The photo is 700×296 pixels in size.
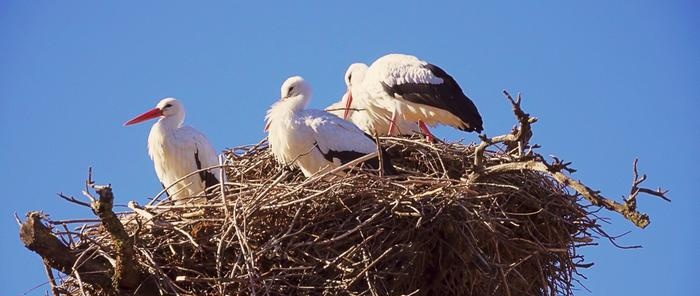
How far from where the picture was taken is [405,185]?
6953 mm

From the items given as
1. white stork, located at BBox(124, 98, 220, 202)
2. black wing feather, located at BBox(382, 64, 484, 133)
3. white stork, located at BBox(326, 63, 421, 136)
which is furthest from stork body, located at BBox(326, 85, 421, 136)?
white stork, located at BBox(124, 98, 220, 202)

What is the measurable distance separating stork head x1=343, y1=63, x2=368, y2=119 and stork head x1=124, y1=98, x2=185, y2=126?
1623mm

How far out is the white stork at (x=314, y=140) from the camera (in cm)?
820

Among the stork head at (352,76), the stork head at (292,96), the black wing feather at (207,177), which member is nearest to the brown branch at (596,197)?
the stork head at (292,96)

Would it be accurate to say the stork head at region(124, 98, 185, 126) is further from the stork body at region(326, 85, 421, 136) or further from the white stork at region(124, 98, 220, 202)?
the stork body at region(326, 85, 421, 136)

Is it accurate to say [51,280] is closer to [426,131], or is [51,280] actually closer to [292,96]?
[292,96]

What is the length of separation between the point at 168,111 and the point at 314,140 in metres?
1.86

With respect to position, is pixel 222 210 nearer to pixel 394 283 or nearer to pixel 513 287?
pixel 394 283

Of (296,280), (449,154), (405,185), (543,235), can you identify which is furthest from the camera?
(449,154)

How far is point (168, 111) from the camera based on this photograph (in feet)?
31.7

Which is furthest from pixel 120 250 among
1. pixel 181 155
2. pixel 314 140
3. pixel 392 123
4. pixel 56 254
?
pixel 392 123

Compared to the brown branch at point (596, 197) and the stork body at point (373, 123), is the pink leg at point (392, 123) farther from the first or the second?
the brown branch at point (596, 197)

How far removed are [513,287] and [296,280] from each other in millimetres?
1388

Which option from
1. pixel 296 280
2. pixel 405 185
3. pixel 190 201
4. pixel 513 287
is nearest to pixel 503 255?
pixel 513 287
